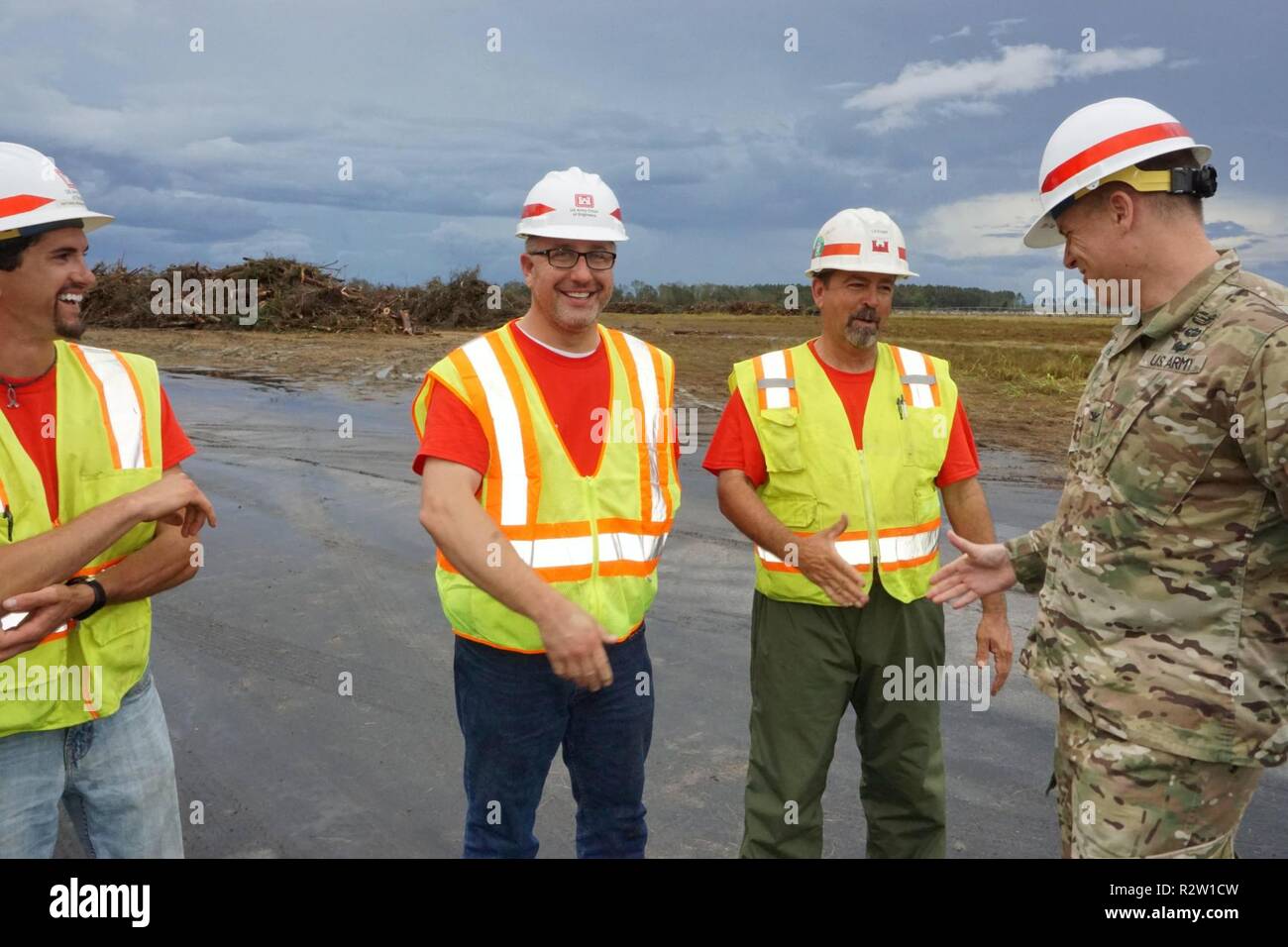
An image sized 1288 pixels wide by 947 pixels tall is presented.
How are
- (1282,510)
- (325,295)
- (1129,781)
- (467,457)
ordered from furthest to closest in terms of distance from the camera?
(325,295) → (467,457) → (1129,781) → (1282,510)

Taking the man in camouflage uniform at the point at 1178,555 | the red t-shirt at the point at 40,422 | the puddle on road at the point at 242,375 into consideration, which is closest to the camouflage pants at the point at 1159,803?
the man in camouflage uniform at the point at 1178,555

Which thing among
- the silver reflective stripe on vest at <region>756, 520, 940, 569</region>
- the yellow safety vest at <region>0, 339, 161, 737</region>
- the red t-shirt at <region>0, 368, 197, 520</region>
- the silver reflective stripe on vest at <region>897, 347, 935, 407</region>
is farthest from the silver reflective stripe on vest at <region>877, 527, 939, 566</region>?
the red t-shirt at <region>0, 368, 197, 520</region>

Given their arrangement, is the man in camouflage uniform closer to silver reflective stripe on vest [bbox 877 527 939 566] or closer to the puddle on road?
silver reflective stripe on vest [bbox 877 527 939 566]

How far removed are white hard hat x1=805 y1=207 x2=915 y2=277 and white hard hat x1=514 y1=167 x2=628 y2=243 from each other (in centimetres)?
90

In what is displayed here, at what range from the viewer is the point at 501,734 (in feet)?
10.5

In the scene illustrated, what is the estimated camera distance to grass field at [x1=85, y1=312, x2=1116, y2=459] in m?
17.0

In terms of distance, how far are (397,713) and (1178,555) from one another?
419 cm

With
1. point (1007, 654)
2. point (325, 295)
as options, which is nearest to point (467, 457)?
point (1007, 654)

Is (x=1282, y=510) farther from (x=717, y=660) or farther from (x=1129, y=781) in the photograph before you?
(x=717, y=660)

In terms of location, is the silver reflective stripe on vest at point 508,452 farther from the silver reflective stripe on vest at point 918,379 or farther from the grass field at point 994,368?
the grass field at point 994,368

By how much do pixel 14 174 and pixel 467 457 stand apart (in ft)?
4.85

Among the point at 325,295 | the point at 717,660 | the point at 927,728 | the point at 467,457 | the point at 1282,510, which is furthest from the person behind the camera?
the point at 325,295

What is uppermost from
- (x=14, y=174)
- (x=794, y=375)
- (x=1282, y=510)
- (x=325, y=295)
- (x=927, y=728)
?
(x=325, y=295)

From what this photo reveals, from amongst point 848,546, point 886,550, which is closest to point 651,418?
point 848,546
